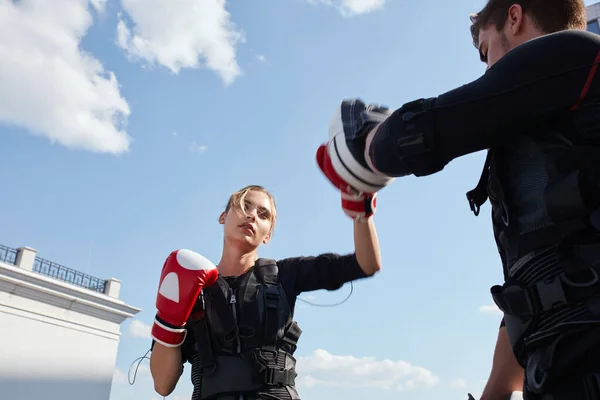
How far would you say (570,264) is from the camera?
1.16m

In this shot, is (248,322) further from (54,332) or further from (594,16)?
(594,16)

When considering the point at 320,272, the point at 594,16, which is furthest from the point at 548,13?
the point at 594,16

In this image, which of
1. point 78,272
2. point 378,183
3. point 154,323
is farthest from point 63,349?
point 378,183

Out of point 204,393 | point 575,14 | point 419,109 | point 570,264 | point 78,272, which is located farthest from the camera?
point 78,272

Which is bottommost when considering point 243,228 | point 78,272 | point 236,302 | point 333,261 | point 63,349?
point 236,302

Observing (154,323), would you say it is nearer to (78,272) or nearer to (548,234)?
(548,234)

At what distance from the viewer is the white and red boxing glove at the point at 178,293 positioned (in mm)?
2824

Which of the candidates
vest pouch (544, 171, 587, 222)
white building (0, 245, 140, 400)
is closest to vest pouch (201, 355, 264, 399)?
vest pouch (544, 171, 587, 222)

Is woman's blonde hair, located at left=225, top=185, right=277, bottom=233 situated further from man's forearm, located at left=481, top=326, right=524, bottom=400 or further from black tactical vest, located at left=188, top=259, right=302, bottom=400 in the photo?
man's forearm, located at left=481, top=326, right=524, bottom=400

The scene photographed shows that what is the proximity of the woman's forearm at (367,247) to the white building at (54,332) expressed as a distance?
16384 mm

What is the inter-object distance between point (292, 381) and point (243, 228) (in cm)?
97

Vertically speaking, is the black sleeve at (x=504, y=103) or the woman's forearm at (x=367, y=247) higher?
the woman's forearm at (x=367, y=247)

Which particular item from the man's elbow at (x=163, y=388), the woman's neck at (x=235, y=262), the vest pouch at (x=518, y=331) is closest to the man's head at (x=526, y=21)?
the vest pouch at (x=518, y=331)

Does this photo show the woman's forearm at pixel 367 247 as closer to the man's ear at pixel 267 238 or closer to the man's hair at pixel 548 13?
the man's ear at pixel 267 238
